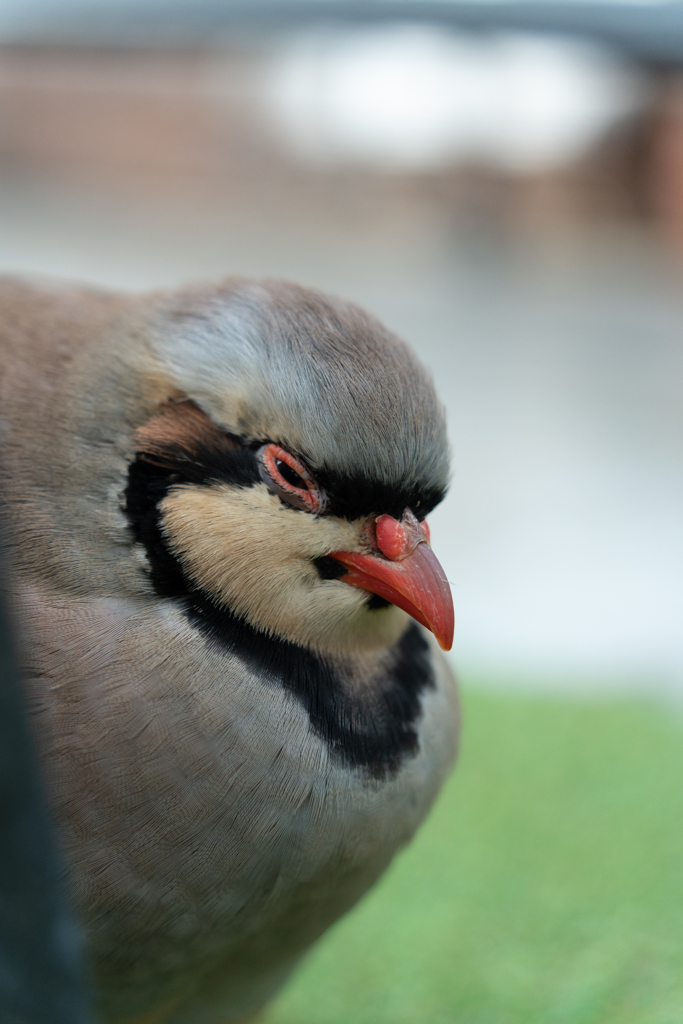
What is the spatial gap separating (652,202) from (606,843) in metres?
8.00

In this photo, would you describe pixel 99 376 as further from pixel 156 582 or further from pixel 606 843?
pixel 606 843

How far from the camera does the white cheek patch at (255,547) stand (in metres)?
1.35

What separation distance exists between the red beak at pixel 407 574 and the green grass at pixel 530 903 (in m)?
0.93

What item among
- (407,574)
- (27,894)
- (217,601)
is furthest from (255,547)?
(27,894)

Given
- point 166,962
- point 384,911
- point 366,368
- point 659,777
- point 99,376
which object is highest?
point 366,368

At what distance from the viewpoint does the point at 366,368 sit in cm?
133

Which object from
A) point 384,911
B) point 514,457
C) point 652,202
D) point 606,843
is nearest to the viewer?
point 384,911

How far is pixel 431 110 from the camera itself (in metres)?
9.71

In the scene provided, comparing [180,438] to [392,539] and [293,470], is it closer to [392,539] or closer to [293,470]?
[293,470]

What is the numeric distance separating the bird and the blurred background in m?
0.83

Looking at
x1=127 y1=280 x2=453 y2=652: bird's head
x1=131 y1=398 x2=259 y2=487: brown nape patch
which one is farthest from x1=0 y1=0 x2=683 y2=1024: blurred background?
x1=131 y1=398 x2=259 y2=487: brown nape patch

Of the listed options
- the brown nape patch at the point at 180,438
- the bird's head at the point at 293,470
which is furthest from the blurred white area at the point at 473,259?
the brown nape patch at the point at 180,438

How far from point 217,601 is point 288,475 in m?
0.20

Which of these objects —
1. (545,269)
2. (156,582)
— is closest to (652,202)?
(545,269)
